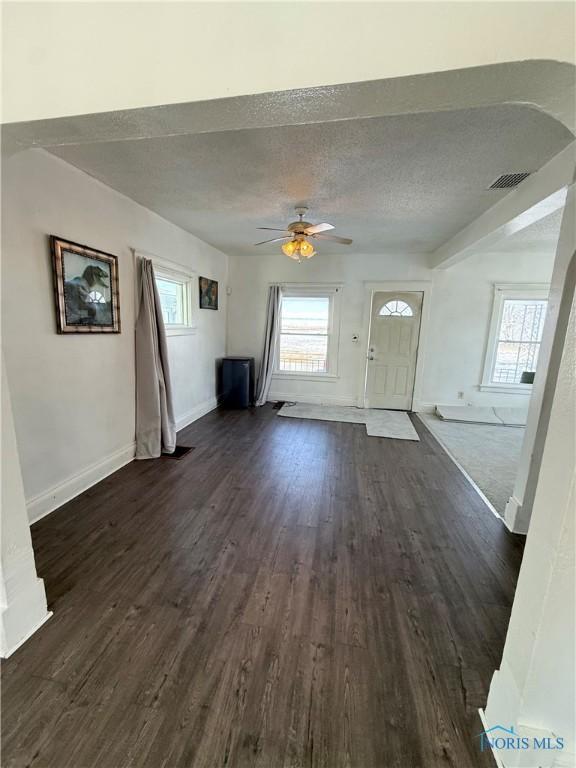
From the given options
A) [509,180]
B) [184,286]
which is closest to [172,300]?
[184,286]

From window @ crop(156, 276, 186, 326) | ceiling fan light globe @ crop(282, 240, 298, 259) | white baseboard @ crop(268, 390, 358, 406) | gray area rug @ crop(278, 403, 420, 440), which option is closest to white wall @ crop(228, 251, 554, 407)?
white baseboard @ crop(268, 390, 358, 406)

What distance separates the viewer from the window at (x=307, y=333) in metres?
5.39

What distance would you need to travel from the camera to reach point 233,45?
0.89 meters

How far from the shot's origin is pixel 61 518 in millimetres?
2277

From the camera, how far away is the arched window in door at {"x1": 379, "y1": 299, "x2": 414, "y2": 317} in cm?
520

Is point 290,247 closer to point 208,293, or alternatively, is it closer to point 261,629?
point 208,293

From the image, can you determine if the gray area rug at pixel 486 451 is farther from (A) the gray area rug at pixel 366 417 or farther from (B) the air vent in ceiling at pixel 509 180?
(B) the air vent in ceiling at pixel 509 180

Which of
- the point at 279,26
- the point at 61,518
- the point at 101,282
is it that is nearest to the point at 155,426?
the point at 61,518

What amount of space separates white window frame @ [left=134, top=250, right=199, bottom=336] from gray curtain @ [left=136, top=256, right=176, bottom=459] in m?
0.41

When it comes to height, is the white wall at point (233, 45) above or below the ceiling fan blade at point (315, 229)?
below

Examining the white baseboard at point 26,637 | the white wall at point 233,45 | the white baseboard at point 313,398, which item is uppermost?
the white wall at point 233,45

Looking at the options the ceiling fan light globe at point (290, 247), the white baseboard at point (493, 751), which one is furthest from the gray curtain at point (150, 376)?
the white baseboard at point (493, 751)

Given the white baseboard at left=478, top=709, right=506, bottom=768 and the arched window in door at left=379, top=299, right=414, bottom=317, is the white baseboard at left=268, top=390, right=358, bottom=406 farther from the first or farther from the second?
the white baseboard at left=478, top=709, right=506, bottom=768

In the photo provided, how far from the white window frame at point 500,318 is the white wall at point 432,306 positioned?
78 millimetres
